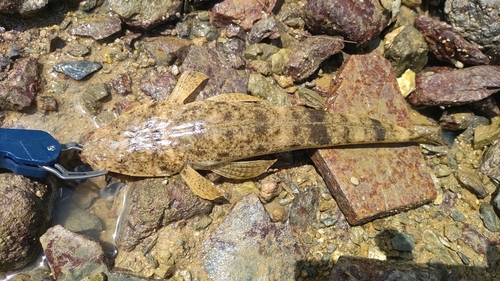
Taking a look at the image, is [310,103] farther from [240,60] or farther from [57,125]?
[57,125]

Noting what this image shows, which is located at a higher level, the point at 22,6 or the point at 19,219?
the point at 22,6

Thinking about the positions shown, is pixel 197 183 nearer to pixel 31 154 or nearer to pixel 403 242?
pixel 31 154

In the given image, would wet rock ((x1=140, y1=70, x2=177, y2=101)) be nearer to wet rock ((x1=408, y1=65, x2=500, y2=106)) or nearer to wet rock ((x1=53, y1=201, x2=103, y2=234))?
wet rock ((x1=53, y1=201, x2=103, y2=234))

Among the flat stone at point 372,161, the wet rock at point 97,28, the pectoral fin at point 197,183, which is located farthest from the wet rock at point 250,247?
the wet rock at point 97,28

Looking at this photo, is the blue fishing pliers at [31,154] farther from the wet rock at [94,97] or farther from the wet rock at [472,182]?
the wet rock at [472,182]

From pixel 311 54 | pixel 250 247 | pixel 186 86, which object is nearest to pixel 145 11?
pixel 186 86

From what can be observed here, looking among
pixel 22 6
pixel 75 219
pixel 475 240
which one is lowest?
pixel 475 240
